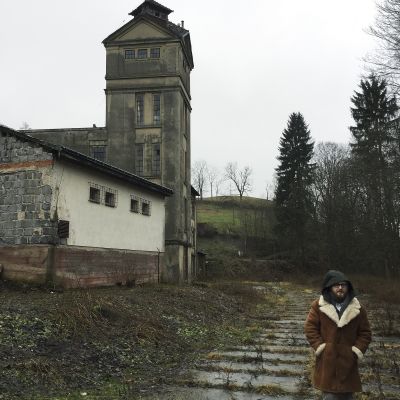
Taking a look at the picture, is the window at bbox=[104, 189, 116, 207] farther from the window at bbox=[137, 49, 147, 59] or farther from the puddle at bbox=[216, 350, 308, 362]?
the window at bbox=[137, 49, 147, 59]

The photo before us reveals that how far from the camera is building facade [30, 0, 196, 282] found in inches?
1281

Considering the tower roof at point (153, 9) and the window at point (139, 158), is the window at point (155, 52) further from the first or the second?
the window at point (139, 158)

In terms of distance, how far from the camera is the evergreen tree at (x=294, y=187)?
170ft

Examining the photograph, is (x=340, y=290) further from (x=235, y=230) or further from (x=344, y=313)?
(x=235, y=230)

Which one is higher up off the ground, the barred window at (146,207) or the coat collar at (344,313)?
the barred window at (146,207)

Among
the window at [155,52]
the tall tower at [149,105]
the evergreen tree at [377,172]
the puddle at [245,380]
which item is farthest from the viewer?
the window at [155,52]

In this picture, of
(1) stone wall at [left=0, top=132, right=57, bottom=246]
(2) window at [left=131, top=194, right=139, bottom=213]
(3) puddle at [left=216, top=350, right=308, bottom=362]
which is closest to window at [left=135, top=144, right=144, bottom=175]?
(2) window at [left=131, top=194, right=139, bottom=213]

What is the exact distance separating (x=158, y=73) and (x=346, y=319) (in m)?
29.7

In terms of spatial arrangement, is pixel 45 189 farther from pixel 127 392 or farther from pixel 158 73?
pixel 158 73

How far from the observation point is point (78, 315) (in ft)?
34.6

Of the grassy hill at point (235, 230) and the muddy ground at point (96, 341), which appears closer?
the muddy ground at point (96, 341)

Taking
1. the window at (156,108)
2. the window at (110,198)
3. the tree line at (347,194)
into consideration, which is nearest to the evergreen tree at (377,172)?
the tree line at (347,194)

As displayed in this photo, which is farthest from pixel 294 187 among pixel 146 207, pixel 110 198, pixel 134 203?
pixel 110 198

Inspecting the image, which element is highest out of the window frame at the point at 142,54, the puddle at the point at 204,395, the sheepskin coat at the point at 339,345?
the window frame at the point at 142,54
